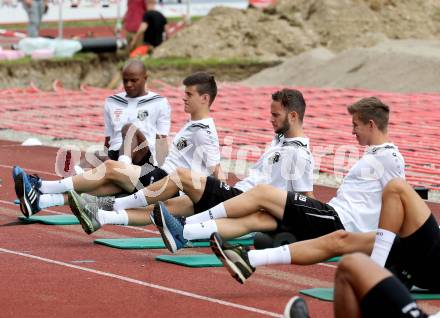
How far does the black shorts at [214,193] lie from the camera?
8977 mm

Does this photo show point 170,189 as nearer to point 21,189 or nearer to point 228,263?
point 21,189

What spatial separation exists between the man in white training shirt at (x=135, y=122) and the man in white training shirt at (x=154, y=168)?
0.45m

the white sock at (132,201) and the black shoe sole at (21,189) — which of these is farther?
the black shoe sole at (21,189)

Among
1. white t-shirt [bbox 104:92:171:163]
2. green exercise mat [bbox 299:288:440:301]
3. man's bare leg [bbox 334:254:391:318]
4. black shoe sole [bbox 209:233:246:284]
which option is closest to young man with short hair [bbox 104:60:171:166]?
white t-shirt [bbox 104:92:171:163]

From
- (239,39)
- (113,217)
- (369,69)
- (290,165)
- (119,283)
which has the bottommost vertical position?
(119,283)

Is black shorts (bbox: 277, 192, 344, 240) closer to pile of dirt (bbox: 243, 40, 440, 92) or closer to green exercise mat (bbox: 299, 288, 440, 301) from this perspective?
green exercise mat (bbox: 299, 288, 440, 301)

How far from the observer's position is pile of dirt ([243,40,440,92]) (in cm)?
2403

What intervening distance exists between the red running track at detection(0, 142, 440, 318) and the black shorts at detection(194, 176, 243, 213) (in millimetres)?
400

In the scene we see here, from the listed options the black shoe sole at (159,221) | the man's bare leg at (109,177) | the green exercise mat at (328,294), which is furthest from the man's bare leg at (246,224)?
the man's bare leg at (109,177)

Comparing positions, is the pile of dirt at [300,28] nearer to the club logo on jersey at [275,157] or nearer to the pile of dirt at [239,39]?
the pile of dirt at [239,39]

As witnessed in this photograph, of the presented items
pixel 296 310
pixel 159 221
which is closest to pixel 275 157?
pixel 159 221

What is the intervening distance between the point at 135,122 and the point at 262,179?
2390 mm

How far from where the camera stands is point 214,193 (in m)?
8.98

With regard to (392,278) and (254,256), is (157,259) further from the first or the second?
Result: (392,278)
